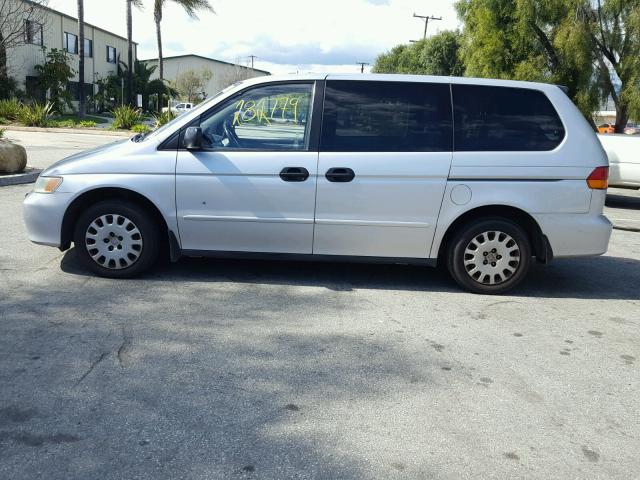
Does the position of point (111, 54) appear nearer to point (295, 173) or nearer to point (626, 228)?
point (626, 228)

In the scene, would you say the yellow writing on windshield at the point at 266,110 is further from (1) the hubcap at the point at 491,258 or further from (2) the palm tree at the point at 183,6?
(2) the palm tree at the point at 183,6

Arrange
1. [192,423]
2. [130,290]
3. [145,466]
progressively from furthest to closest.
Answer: [130,290] → [192,423] → [145,466]

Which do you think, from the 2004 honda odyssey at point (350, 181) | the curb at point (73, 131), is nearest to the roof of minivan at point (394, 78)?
the 2004 honda odyssey at point (350, 181)

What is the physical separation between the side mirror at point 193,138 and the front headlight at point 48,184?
1.21 m

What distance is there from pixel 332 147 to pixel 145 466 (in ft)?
10.7

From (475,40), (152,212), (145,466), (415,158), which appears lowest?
(145,466)

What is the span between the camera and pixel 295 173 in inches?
209

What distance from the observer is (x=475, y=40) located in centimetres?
2303

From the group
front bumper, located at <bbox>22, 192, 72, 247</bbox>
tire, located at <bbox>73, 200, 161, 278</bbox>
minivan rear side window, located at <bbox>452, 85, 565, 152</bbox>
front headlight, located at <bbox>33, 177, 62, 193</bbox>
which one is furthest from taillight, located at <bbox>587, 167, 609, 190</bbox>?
front headlight, located at <bbox>33, 177, 62, 193</bbox>

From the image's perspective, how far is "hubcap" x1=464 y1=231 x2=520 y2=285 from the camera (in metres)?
5.48

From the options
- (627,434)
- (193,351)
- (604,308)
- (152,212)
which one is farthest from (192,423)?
(604,308)

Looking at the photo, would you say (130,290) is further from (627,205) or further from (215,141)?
(627,205)

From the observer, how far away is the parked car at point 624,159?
466 inches

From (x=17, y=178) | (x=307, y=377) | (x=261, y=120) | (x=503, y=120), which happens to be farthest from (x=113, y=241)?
(x=17, y=178)
